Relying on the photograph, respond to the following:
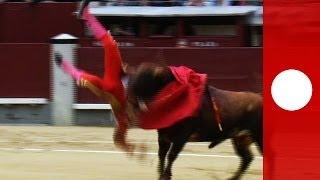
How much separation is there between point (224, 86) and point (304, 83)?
899 centimetres

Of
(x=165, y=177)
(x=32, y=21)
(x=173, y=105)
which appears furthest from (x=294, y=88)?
(x=32, y=21)

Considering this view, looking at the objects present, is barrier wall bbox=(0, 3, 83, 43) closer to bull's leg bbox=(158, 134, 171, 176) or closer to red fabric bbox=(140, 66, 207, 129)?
bull's leg bbox=(158, 134, 171, 176)

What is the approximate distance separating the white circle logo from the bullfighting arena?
306 cm

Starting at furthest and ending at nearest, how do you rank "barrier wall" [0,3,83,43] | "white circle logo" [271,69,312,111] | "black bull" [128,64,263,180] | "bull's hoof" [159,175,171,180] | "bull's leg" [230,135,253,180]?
"barrier wall" [0,3,83,43], "bull's leg" [230,135,253,180], "bull's hoof" [159,175,171,180], "black bull" [128,64,263,180], "white circle logo" [271,69,312,111]

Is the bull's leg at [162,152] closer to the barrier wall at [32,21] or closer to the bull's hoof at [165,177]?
the bull's hoof at [165,177]

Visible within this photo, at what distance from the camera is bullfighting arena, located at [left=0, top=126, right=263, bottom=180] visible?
250 inches

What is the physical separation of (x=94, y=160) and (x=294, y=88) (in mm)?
5047

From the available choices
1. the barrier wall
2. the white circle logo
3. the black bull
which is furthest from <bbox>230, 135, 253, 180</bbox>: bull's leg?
the barrier wall

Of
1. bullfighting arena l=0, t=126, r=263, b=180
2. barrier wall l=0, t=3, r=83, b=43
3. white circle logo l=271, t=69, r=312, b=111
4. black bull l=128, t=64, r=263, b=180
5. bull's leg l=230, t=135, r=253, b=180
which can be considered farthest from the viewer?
barrier wall l=0, t=3, r=83, b=43

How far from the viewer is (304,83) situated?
2.60 metres

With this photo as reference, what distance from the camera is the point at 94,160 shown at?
294 inches

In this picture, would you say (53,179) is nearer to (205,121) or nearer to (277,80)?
(205,121)

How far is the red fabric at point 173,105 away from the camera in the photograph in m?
5.17

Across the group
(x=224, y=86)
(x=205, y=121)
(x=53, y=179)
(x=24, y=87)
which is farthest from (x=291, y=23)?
(x=24, y=87)
